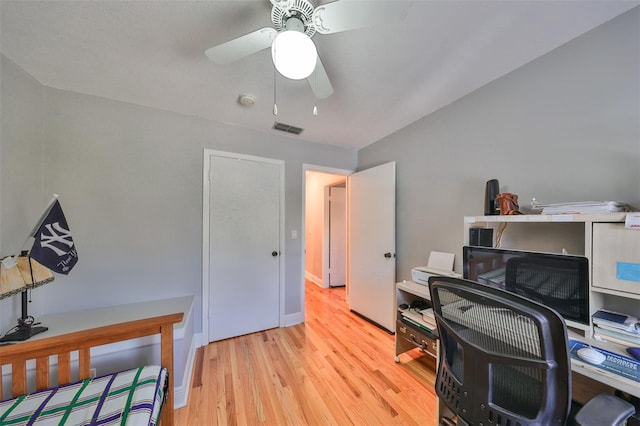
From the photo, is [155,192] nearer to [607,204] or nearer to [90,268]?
[90,268]

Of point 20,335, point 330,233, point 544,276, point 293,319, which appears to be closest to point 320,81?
point 544,276

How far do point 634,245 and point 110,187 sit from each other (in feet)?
11.0

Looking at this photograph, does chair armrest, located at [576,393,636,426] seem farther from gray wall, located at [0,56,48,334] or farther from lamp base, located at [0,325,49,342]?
gray wall, located at [0,56,48,334]

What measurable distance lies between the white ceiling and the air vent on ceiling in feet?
1.07

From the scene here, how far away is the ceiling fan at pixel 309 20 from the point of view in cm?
87

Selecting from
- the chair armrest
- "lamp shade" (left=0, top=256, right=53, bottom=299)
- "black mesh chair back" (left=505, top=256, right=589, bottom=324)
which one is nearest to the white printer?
"black mesh chair back" (left=505, top=256, right=589, bottom=324)

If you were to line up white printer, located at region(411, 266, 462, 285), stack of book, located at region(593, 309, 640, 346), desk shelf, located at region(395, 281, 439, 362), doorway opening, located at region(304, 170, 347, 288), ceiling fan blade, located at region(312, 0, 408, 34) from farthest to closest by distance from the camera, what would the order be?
doorway opening, located at region(304, 170, 347, 288)
white printer, located at region(411, 266, 462, 285)
desk shelf, located at region(395, 281, 439, 362)
stack of book, located at region(593, 309, 640, 346)
ceiling fan blade, located at region(312, 0, 408, 34)

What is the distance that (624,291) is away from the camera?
3.19ft

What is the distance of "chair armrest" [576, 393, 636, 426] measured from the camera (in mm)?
705

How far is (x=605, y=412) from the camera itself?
2.39 feet

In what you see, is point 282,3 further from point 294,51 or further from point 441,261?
point 441,261

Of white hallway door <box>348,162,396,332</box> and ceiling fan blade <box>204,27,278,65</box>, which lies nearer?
ceiling fan blade <box>204,27,278,65</box>

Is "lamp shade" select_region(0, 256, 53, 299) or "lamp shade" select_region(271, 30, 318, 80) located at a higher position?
"lamp shade" select_region(271, 30, 318, 80)

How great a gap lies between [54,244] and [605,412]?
2.71m
